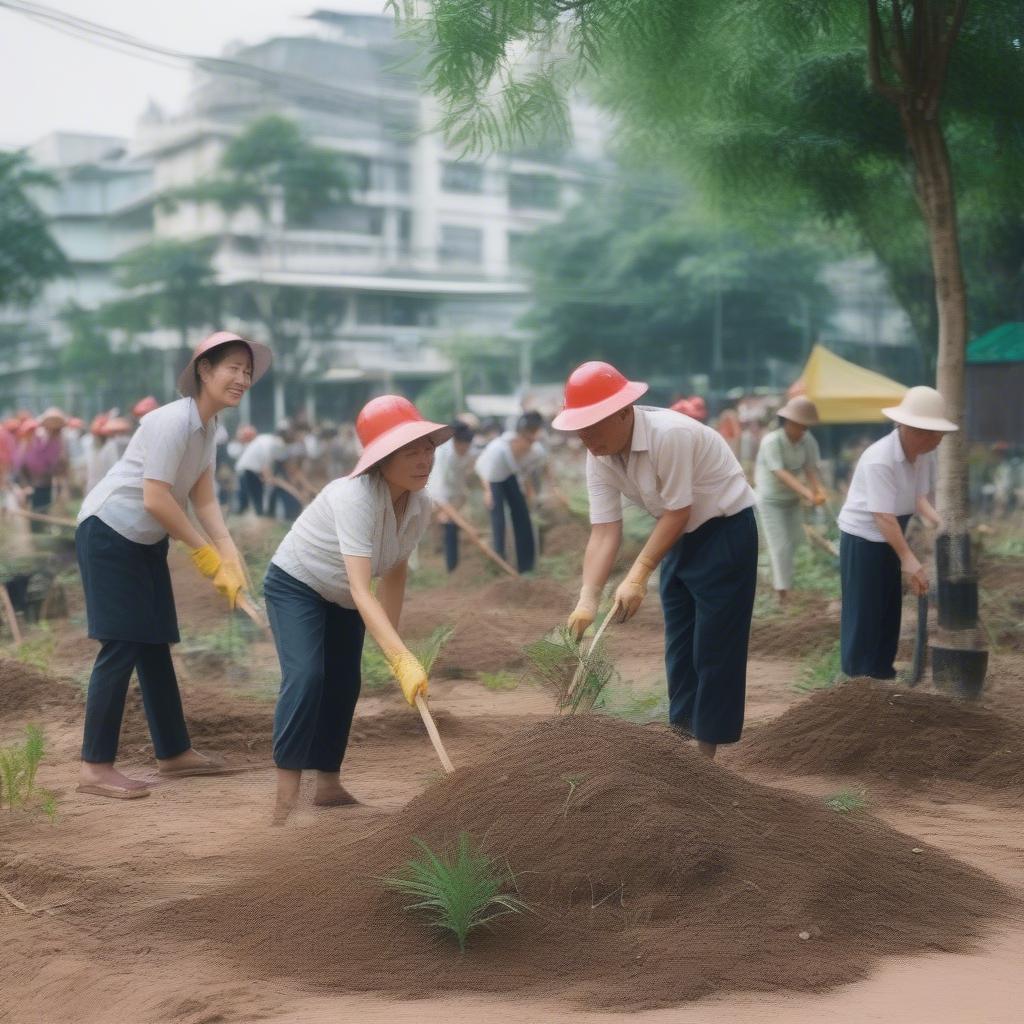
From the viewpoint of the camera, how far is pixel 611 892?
425 centimetres

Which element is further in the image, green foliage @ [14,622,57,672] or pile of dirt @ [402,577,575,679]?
pile of dirt @ [402,577,575,679]

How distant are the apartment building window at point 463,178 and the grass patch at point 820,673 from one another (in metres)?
38.4

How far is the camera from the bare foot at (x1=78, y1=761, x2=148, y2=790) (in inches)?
238

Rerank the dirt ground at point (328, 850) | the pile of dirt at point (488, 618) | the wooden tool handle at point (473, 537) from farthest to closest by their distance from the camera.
Result: the wooden tool handle at point (473, 537), the pile of dirt at point (488, 618), the dirt ground at point (328, 850)

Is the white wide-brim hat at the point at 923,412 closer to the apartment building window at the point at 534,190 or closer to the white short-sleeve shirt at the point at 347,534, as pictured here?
the white short-sleeve shirt at the point at 347,534

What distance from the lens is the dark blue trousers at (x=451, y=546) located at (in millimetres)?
14852

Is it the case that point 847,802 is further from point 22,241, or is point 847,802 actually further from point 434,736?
point 22,241

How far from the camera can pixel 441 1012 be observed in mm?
3641

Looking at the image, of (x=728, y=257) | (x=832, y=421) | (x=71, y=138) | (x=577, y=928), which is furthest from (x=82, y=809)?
(x=71, y=138)

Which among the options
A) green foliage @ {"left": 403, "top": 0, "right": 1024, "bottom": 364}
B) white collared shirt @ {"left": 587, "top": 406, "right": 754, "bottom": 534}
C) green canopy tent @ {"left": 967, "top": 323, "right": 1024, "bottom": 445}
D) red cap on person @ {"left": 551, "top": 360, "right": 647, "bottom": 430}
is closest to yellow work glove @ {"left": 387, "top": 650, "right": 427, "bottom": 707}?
red cap on person @ {"left": 551, "top": 360, "right": 647, "bottom": 430}

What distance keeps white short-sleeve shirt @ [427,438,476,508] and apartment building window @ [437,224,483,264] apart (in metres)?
31.4

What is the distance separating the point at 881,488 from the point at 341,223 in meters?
36.7

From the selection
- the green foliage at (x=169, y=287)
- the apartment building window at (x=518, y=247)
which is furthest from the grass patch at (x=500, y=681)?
the apartment building window at (x=518, y=247)

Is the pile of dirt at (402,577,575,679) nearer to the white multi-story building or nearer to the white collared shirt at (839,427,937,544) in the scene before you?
the white collared shirt at (839,427,937,544)
